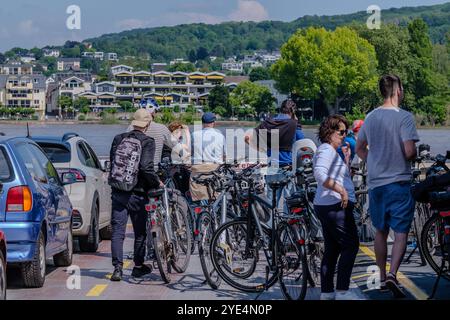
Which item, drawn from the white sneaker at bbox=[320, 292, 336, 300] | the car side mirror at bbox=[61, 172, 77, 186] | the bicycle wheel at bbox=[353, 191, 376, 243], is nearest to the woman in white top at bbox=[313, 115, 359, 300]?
the white sneaker at bbox=[320, 292, 336, 300]

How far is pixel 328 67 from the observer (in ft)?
480

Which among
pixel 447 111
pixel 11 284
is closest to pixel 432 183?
pixel 11 284

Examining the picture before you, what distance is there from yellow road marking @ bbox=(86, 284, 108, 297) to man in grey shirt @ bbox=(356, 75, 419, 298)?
108 inches

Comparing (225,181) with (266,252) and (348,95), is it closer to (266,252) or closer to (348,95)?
(266,252)

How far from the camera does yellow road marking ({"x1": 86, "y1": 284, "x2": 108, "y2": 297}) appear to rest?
1047 centimetres

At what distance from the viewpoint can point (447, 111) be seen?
462 feet

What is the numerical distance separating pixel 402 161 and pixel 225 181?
221cm

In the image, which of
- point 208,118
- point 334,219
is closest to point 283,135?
point 208,118

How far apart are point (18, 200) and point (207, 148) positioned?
3716mm

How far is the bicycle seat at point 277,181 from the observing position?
10133 millimetres

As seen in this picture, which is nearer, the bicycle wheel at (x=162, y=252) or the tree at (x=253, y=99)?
the bicycle wheel at (x=162, y=252)

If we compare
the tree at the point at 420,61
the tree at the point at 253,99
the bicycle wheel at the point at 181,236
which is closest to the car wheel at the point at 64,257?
the bicycle wheel at the point at 181,236

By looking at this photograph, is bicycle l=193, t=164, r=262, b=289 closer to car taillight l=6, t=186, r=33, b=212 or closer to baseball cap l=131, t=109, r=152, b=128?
baseball cap l=131, t=109, r=152, b=128

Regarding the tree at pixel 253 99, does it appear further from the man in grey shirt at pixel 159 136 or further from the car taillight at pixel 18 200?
the car taillight at pixel 18 200
